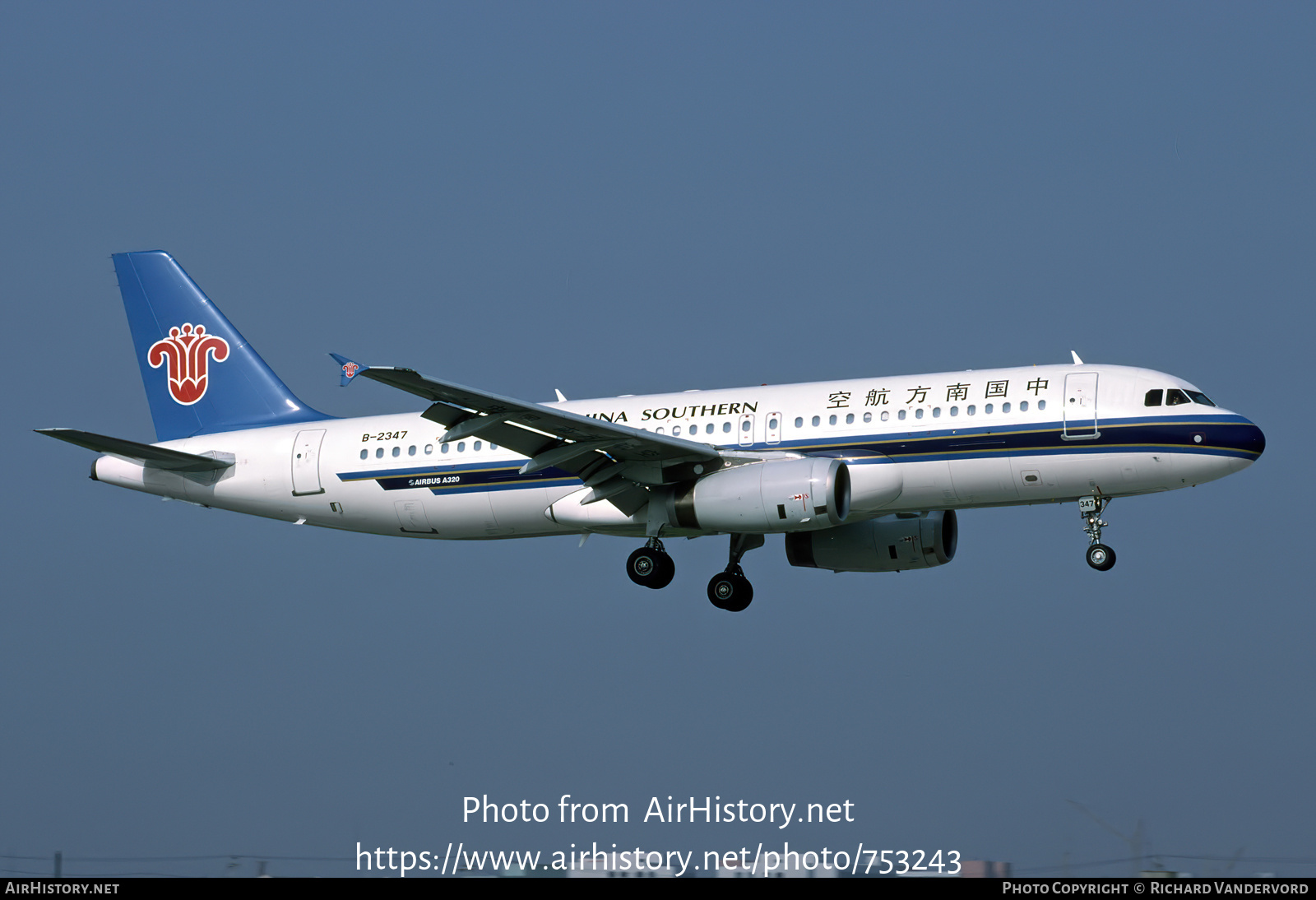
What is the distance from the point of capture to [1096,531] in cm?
3762

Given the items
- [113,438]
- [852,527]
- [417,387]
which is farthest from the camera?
[852,527]

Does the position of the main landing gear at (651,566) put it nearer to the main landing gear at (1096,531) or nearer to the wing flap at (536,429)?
the wing flap at (536,429)

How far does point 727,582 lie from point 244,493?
11.7 m

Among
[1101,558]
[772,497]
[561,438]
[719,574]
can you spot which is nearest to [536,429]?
[561,438]

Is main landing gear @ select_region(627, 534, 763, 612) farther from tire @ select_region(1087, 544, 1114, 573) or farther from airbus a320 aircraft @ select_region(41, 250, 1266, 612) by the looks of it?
tire @ select_region(1087, 544, 1114, 573)

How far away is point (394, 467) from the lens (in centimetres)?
4147

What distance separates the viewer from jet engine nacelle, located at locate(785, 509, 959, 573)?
1662 inches

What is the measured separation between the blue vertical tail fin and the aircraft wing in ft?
28.2

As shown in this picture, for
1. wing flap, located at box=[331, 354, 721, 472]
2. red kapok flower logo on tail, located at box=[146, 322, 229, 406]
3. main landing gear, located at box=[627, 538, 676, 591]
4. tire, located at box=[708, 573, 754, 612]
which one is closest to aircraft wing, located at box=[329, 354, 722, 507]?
wing flap, located at box=[331, 354, 721, 472]
